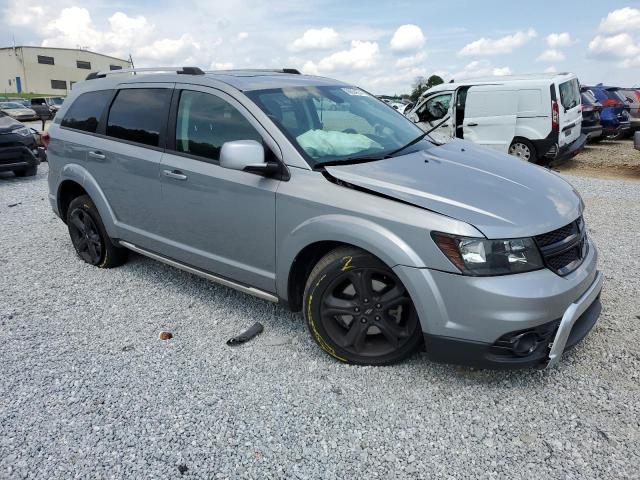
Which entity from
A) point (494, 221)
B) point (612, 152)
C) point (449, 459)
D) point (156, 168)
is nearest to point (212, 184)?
point (156, 168)

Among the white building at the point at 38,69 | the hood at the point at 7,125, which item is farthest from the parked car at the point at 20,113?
the white building at the point at 38,69

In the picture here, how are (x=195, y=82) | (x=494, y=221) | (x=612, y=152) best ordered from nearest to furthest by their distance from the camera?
(x=494, y=221), (x=195, y=82), (x=612, y=152)

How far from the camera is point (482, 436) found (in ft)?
8.34

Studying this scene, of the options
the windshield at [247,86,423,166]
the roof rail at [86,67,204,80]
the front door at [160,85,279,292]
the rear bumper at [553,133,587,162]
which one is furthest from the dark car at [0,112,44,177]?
the rear bumper at [553,133,587,162]

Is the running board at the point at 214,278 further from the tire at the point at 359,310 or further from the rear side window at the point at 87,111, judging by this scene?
the rear side window at the point at 87,111

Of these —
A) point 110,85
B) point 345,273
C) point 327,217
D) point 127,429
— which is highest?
point 110,85

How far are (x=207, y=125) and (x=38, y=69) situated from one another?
280ft

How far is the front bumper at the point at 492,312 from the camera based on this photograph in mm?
2564

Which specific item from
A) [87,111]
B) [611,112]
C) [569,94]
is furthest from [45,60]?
[87,111]

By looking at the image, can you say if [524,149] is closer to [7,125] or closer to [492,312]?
[492,312]

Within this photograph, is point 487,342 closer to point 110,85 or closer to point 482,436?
point 482,436

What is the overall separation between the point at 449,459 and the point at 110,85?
13.1 feet

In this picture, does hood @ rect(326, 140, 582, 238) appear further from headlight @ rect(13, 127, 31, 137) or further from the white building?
the white building

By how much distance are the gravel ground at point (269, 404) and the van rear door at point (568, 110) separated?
271 inches
